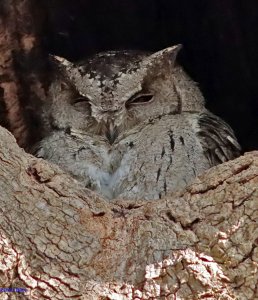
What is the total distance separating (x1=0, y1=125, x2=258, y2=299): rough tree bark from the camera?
2301 millimetres

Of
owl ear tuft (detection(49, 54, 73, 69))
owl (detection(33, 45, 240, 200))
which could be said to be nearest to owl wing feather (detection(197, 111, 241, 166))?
owl (detection(33, 45, 240, 200))

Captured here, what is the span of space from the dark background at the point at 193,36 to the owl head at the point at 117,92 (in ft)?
0.89

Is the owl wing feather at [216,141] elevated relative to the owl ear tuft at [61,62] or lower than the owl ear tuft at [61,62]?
lower

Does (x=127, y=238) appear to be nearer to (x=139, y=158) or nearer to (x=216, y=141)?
(x=139, y=158)

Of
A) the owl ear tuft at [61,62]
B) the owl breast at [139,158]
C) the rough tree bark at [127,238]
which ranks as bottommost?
the owl breast at [139,158]

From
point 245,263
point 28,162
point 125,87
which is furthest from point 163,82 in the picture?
point 245,263

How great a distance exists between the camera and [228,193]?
2.46 metres

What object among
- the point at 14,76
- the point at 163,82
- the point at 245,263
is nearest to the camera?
the point at 245,263

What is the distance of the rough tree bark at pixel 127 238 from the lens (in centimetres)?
230

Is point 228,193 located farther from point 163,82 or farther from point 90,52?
point 90,52

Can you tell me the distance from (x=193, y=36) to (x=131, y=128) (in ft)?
2.16

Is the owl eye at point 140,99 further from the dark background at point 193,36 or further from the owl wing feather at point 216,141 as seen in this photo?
the dark background at point 193,36

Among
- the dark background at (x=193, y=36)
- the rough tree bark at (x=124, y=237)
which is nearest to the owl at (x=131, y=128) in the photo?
the dark background at (x=193, y=36)

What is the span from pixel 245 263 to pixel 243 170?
0.32 m
